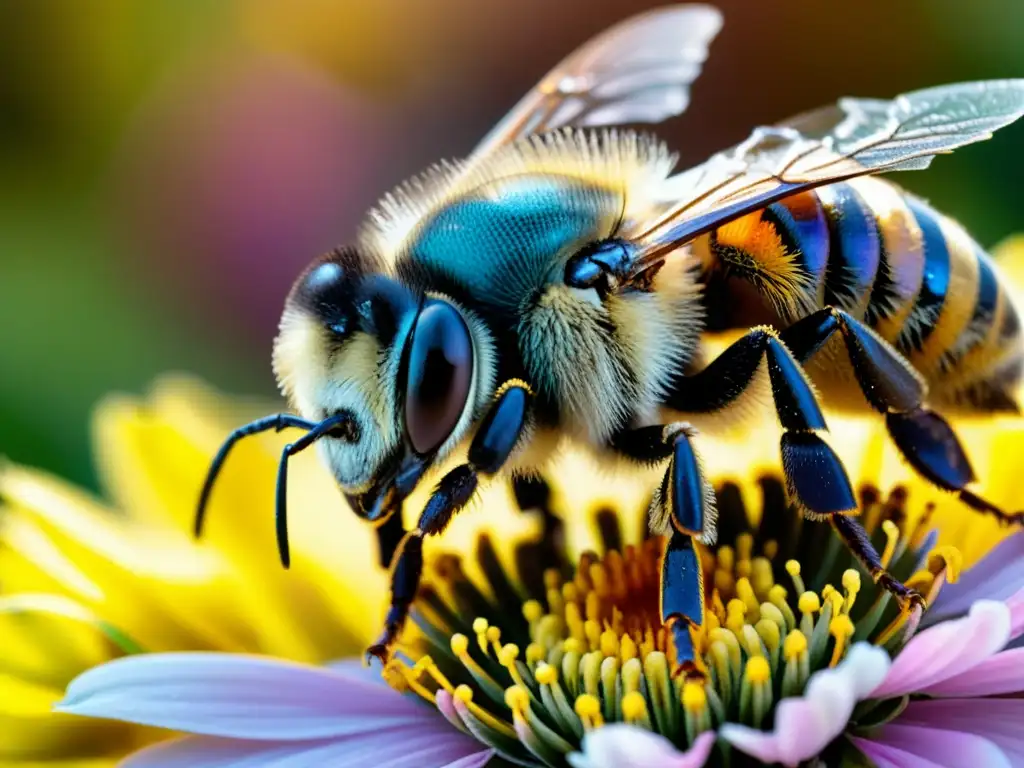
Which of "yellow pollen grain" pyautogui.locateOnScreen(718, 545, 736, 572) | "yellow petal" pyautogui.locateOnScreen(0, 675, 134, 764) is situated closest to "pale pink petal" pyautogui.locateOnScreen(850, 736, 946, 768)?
"yellow pollen grain" pyautogui.locateOnScreen(718, 545, 736, 572)

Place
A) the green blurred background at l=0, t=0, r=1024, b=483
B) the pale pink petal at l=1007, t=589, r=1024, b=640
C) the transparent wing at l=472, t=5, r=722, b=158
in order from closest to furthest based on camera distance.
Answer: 1. the pale pink petal at l=1007, t=589, r=1024, b=640
2. the transparent wing at l=472, t=5, r=722, b=158
3. the green blurred background at l=0, t=0, r=1024, b=483

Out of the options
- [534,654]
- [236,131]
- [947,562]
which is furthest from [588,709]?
[236,131]

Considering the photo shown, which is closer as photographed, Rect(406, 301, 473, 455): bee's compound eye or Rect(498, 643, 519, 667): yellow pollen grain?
Rect(406, 301, 473, 455): bee's compound eye

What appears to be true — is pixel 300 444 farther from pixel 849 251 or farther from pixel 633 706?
pixel 849 251

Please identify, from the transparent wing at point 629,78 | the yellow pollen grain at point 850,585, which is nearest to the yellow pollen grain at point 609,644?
the yellow pollen grain at point 850,585

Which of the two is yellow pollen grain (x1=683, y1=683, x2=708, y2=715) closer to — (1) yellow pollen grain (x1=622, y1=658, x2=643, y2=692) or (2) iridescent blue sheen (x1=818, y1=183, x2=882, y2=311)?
(1) yellow pollen grain (x1=622, y1=658, x2=643, y2=692)

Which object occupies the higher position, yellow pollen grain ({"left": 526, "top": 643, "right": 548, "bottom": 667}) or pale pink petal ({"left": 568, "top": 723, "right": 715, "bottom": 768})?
→ yellow pollen grain ({"left": 526, "top": 643, "right": 548, "bottom": 667})

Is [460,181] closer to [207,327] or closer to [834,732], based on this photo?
[834,732]
